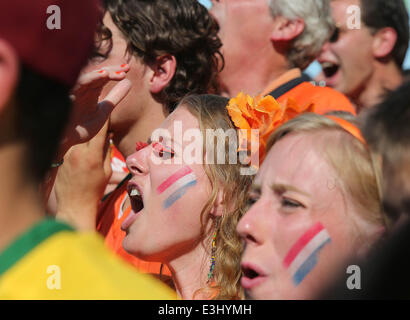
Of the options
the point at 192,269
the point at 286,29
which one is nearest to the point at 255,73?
the point at 286,29

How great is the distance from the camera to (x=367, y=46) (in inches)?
180

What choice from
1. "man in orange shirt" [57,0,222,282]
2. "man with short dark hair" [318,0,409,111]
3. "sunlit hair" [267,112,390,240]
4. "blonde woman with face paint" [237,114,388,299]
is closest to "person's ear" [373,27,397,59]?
"man with short dark hair" [318,0,409,111]

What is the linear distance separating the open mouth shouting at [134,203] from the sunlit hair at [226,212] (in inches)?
13.0

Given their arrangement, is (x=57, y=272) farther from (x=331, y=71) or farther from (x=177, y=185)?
(x=331, y=71)

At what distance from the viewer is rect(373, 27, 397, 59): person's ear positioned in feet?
14.6

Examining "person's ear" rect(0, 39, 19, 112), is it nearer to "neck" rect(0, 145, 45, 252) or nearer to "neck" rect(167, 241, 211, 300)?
"neck" rect(0, 145, 45, 252)

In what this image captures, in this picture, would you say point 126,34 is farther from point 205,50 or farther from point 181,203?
point 181,203

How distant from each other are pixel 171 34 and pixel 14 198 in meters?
2.65

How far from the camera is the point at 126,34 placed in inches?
142

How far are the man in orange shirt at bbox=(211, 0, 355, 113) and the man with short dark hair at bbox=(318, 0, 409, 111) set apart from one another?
472 millimetres

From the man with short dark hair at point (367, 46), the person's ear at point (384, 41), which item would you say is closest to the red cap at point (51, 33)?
the man with short dark hair at point (367, 46)

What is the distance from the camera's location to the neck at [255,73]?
411 cm

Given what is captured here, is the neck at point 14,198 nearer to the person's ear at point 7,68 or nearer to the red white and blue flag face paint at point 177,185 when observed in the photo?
the person's ear at point 7,68
